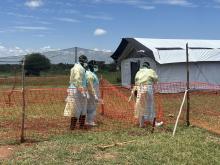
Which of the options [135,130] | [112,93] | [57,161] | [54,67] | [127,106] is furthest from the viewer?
[54,67]

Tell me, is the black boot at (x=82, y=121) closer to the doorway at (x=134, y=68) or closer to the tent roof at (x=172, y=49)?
the tent roof at (x=172, y=49)

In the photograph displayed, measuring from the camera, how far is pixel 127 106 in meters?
16.8

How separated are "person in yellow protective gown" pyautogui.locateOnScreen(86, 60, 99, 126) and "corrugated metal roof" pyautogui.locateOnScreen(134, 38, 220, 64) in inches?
492

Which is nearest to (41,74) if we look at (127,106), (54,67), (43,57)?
(54,67)

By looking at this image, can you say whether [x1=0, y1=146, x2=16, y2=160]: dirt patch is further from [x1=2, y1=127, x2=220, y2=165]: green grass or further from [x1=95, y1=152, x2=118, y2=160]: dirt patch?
[x1=95, y1=152, x2=118, y2=160]: dirt patch

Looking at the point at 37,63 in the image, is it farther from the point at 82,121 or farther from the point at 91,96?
the point at 82,121

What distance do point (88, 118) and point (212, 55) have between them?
16.3 meters

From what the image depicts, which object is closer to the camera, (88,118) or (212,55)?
(88,118)

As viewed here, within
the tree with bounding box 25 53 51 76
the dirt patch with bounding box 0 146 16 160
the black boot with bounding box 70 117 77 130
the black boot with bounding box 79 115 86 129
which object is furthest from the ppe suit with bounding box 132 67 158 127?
the tree with bounding box 25 53 51 76

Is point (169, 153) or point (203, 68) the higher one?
point (203, 68)

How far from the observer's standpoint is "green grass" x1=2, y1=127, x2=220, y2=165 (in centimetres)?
841

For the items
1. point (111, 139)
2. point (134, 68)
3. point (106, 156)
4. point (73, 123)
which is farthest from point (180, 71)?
point (106, 156)

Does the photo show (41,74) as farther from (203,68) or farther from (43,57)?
(203,68)

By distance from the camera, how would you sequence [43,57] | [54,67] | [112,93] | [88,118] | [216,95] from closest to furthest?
[88,118], [112,93], [216,95], [43,57], [54,67]
